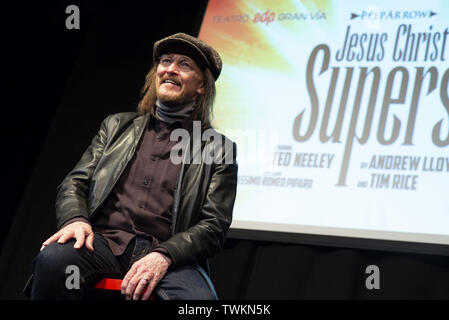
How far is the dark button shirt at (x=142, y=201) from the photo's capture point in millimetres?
1869

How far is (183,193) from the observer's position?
1.93 meters

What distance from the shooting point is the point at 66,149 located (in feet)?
12.5

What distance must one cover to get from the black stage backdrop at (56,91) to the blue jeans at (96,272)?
1.43 metres

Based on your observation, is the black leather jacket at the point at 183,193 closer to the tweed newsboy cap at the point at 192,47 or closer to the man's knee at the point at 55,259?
the man's knee at the point at 55,259

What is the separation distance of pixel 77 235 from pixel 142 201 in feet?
0.85

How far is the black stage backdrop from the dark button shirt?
51.0 inches

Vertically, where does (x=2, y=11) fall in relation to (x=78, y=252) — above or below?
above

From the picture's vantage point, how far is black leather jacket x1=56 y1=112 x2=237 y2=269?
1822mm

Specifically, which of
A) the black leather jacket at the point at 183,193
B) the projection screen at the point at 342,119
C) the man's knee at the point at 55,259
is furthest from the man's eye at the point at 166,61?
the projection screen at the point at 342,119

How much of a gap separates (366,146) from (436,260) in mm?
607

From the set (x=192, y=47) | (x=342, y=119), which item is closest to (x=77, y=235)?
(x=192, y=47)

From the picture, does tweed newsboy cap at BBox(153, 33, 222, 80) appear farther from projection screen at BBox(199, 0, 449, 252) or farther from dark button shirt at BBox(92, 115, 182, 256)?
projection screen at BBox(199, 0, 449, 252)
